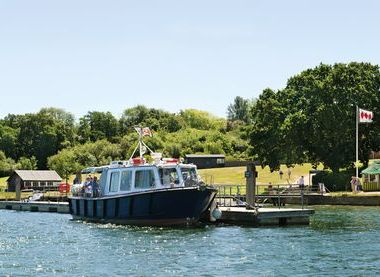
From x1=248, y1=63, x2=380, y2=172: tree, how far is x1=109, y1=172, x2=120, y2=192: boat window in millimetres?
37231

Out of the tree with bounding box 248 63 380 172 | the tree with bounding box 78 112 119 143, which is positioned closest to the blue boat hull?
the tree with bounding box 248 63 380 172

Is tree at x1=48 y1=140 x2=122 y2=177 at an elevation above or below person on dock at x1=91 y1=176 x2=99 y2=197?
above

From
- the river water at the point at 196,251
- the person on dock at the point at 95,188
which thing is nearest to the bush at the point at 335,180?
the river water at the point at 196,251

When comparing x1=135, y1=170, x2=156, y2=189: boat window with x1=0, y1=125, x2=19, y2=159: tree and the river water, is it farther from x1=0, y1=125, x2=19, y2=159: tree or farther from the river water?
x1=0, y1=125, x2=19, y2=159: tree

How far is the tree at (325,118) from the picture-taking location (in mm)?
79438

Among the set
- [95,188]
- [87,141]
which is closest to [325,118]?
[95,188]

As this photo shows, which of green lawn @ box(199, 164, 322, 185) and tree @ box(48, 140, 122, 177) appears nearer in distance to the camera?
green lawn @ box(199, 164, 322, 185)

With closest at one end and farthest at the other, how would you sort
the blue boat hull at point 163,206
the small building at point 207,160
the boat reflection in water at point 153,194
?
the blue boat hull at point 163,206, the boat reflection in water at point 153,194, the small building at point 207,160

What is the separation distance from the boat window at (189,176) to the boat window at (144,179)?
1.99m

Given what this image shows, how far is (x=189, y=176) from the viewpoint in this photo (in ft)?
147

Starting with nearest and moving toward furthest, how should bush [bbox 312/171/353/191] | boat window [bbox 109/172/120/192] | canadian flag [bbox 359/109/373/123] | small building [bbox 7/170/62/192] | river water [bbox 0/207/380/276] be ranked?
1. river water [bbox 0/207/380/276]
2. boat window [bbox 109/172/120/192]
3. canadian flag [bbox 359/109/373/123]
4. bush [bbox 312/171/353/191]
5. small building [bbox 7/170/62/192]

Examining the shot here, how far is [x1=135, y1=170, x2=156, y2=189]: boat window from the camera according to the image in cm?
4416

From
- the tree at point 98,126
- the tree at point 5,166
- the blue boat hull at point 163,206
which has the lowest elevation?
the blue boat hull at point 163,206

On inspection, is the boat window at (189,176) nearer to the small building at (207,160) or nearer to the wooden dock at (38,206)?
the wooden dock at (38,206)
